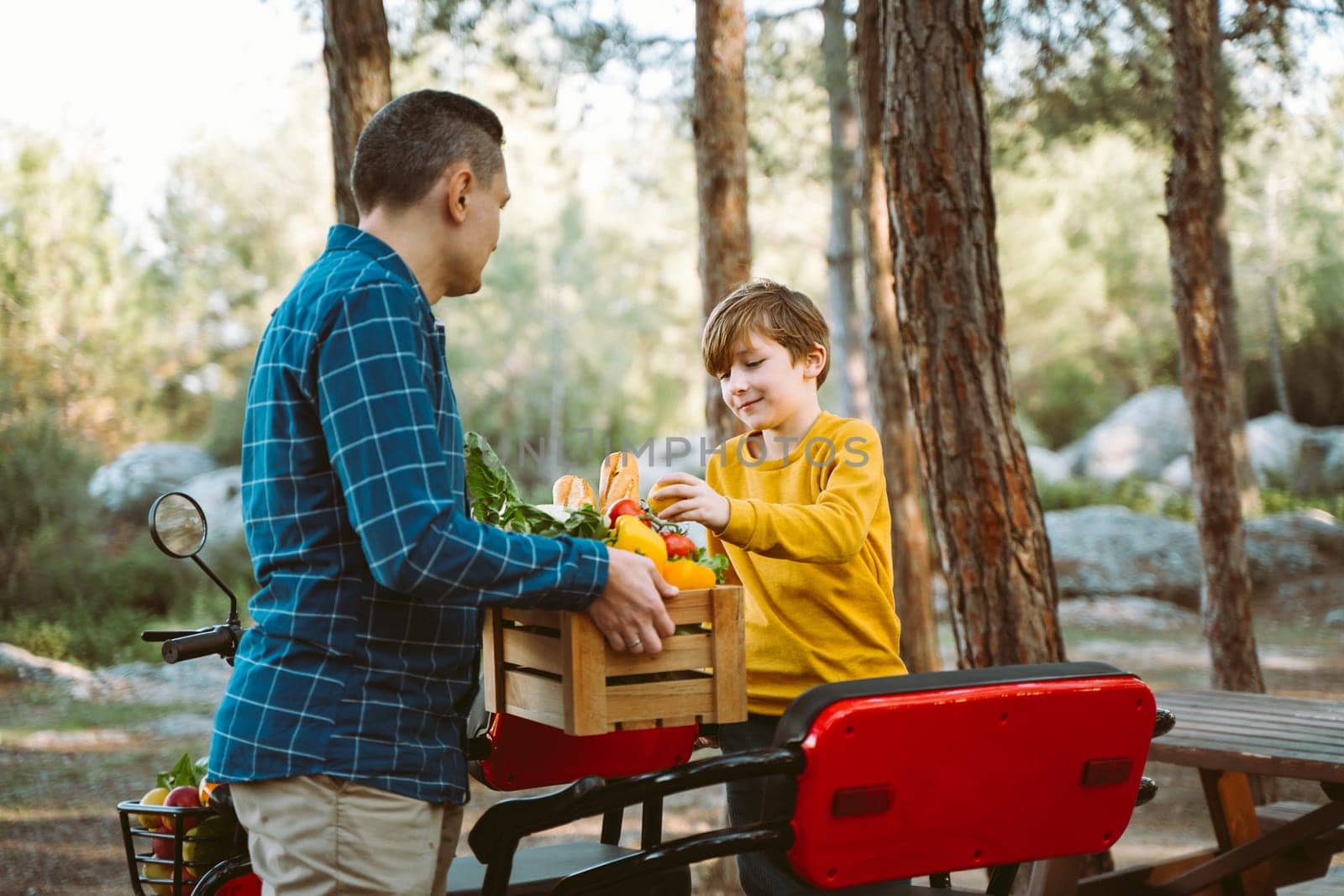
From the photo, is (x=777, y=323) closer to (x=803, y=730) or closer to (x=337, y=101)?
(x=803, y=730)

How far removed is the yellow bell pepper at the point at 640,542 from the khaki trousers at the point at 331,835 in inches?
20.3

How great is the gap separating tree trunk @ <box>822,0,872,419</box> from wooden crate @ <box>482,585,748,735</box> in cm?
949

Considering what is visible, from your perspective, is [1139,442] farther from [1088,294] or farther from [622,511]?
[622,511]

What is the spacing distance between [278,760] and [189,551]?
0.88 m

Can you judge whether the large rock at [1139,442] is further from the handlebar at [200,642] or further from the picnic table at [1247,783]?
the handlebar at [200,642]

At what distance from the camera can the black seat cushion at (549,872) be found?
2752 millimetres

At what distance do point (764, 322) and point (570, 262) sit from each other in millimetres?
26260

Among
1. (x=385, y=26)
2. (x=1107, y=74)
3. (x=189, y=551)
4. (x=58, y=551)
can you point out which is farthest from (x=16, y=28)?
(x=189, y=551)

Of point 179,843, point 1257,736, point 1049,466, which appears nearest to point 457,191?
point 179,843

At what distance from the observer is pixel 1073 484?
20.6 m

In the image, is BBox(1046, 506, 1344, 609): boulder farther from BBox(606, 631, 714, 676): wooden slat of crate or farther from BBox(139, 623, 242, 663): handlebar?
BBox(606, 631, 714, 676): wooden slat of crate

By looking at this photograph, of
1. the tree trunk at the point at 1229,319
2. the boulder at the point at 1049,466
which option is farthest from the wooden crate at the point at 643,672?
the boulder at the point at 1049,466

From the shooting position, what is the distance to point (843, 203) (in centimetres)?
1350

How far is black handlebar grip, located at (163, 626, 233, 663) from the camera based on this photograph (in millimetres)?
2520
